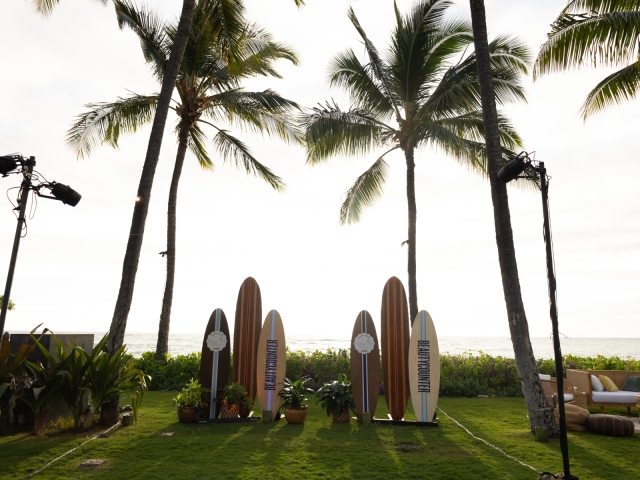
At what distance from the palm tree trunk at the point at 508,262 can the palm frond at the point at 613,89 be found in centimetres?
304

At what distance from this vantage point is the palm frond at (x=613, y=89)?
7924 millimetres

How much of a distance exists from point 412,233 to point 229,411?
5556 mm

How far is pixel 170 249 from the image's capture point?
34.5 ft

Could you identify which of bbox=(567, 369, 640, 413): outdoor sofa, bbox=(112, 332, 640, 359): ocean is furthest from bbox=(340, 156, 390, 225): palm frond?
bbox=(112, 332, 640, 359): ocean

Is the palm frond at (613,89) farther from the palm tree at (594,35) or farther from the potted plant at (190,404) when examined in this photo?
the potted plant at (190,404)

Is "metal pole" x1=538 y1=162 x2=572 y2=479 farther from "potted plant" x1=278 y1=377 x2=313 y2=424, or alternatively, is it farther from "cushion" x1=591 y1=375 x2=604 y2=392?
"cushion" x1=591 y1=375 x2=604 y2=392

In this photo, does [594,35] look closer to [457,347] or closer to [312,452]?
[312,452]

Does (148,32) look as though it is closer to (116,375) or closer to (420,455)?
(116,375)

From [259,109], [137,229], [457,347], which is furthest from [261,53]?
[457,347]

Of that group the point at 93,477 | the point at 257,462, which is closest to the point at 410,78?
the point at 257,462

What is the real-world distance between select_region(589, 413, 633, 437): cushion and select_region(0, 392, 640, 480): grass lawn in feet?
0.35

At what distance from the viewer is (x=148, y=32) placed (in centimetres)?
985

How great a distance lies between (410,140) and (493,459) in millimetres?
7018

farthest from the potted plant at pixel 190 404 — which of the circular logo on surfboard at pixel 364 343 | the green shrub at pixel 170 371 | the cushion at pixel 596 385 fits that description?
the cushion at pixel 596 385
